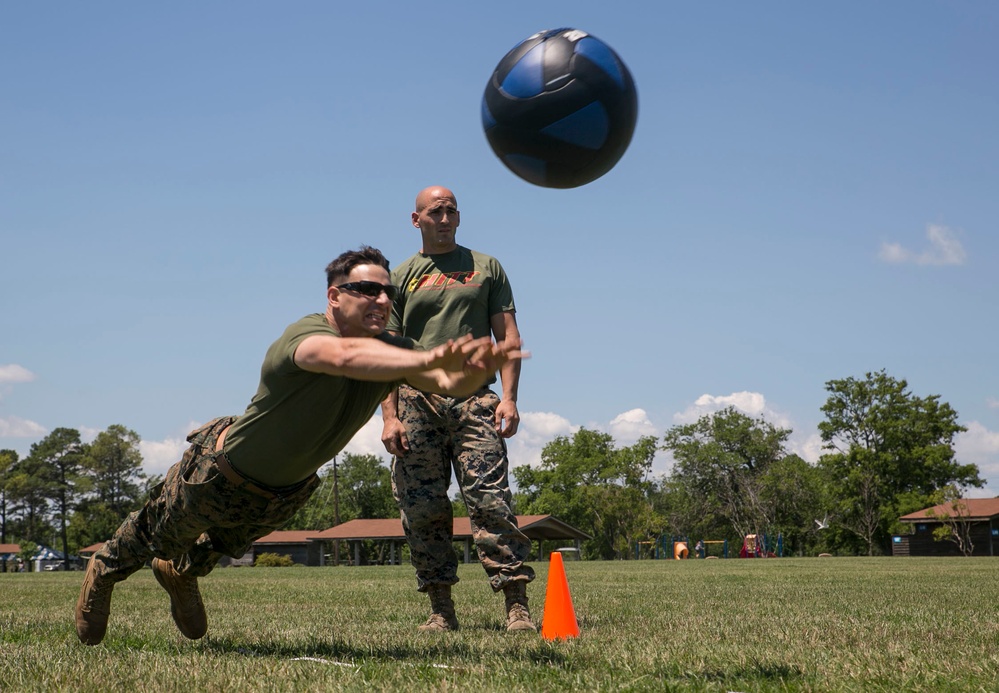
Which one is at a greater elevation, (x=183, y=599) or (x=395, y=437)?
(x=395, y=437)

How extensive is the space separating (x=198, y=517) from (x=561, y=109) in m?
2.81

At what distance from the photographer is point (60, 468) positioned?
104m

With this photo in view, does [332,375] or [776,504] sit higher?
[776,504]

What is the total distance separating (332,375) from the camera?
397 cm

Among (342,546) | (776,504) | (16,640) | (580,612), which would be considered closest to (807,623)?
(580,612)

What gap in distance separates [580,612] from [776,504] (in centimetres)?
8277

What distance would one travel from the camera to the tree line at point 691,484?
7894 cm

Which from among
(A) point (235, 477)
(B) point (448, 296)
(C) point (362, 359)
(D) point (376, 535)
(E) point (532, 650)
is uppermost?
(D) point (376, 535)

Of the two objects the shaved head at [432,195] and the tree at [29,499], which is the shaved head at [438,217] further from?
the tree at [29,499]

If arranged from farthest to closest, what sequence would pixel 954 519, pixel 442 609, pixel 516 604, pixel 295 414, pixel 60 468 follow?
1. pixel 60 468
2. pixel 954 519
3. pixel 442 609
4. pixel 516 604
5. pixel 295 414

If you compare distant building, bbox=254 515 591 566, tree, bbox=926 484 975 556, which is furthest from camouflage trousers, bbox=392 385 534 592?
tree, bbox=926 484 975 556

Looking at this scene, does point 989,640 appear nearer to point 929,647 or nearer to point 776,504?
point 929,647

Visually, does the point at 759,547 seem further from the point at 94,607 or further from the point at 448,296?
the point at 94,607

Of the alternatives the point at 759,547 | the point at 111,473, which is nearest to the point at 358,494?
the point at 111,473
